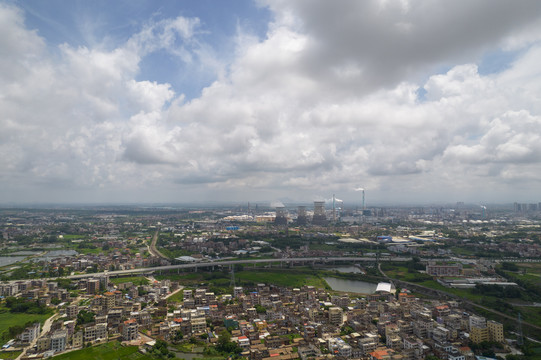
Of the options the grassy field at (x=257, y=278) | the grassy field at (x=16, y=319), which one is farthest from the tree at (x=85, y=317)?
the grassy field at (x=257, y=278)

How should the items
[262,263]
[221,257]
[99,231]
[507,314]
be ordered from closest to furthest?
[507,314] < [262,263] < [221,257] < [99,231]

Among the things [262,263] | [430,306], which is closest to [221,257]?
[262,263]

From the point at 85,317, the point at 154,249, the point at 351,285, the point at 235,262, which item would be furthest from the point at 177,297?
the point at 154,249

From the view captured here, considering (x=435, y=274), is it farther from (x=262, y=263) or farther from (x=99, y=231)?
(x=99, y=231)

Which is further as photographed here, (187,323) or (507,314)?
(507,314)

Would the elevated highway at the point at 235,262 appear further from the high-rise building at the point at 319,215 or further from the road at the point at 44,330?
the high-rise building at the point at 319,215
